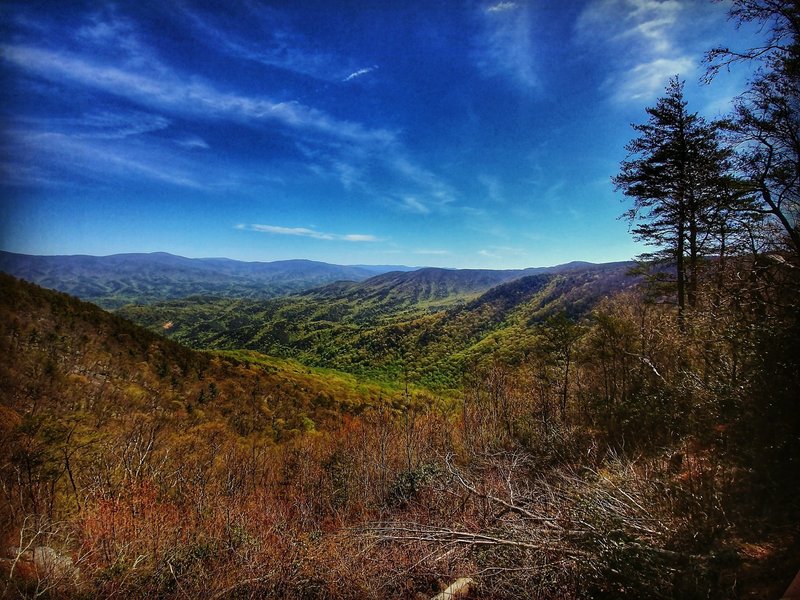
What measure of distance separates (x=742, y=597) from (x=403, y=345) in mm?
113332

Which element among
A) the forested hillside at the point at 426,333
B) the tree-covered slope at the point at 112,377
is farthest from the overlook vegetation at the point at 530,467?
the forested hillside at the point at 426,333

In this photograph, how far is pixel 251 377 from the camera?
38500mm

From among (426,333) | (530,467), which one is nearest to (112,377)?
(530,467)

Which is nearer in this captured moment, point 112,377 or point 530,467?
point 530,467

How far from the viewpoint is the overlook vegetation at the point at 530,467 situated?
12.2 ft

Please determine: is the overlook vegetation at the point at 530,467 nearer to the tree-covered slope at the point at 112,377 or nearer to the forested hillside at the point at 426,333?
the tree-covered slope at the point at 112,377

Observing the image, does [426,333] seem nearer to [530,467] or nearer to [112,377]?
[112,377]

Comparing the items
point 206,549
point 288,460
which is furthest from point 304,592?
point 288,460

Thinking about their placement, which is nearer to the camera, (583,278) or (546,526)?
(546,526)

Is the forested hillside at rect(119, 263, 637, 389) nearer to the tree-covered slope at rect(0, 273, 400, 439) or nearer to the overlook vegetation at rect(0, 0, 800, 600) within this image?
the tree-covered slope at rect(0, 273, 400, 439)

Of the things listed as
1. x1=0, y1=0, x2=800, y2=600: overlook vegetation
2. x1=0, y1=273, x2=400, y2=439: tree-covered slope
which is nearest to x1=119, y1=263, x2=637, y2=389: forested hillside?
x1=0, y1=273, x2=400, y2=439: tree-covered slope

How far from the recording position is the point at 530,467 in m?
9.39

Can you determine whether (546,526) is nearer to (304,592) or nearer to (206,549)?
(304,592)

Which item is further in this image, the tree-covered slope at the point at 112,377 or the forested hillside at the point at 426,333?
the forested hillside at the point at 426,333
